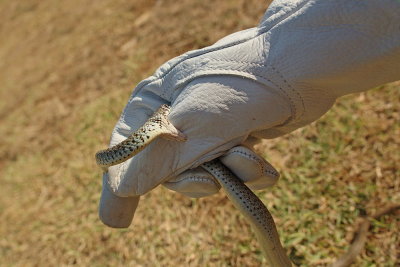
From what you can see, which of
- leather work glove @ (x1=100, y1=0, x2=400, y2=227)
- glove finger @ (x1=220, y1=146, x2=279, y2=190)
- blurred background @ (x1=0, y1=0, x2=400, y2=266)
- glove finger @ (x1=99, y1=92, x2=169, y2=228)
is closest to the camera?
leather work glove @ (x1=100, y1=0, x2=400, y2=227)

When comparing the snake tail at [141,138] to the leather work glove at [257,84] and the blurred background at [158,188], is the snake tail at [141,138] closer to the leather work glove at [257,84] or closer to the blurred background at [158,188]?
the leather work glove at [257,84]

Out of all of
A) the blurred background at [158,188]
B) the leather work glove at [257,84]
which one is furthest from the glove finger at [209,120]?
the blurred background at [158,188]

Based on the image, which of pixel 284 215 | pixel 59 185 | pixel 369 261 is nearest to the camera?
pixel 369 261

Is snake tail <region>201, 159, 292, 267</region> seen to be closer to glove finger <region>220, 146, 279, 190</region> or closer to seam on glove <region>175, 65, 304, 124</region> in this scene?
glove finger <region>220, 146, 279, 190</region>

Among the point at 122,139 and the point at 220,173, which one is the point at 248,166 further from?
the point at 122,139

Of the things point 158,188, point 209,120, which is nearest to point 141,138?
point 209,120

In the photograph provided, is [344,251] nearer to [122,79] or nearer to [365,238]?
[365,238]

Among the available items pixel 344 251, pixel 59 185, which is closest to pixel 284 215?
pixel 344 251

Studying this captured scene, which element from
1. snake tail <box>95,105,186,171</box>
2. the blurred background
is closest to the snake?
snake tail <box>95,105,186,171</box>
